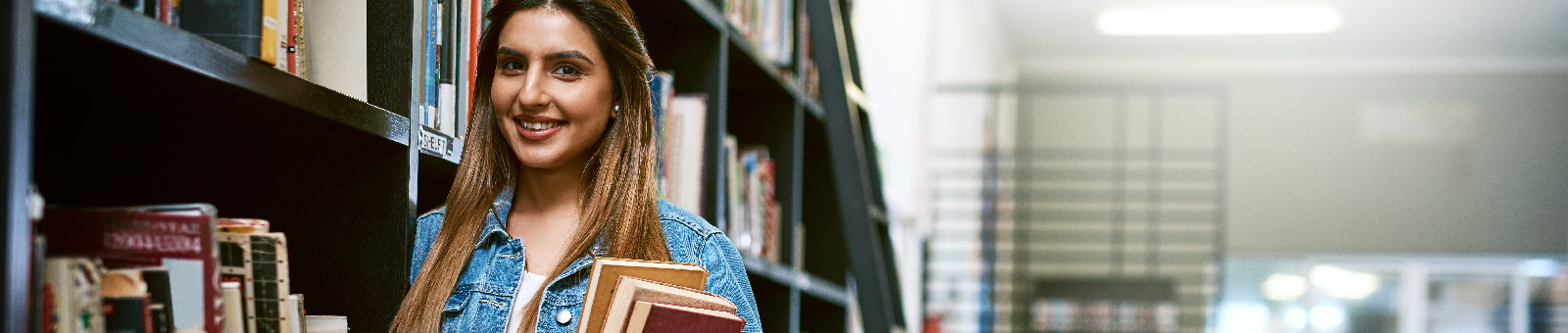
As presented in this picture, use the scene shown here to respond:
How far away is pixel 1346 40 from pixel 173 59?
7.30m

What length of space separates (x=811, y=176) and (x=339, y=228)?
5.97 feet

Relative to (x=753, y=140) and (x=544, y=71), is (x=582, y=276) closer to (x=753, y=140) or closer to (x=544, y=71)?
(x=544, y=71)

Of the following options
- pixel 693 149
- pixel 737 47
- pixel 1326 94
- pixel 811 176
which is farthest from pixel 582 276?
pixel 1326 94

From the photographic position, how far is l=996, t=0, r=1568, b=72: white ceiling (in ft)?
20.5

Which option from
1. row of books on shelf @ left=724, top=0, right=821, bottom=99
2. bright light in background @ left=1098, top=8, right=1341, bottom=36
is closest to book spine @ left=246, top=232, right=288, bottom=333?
row of books on shelf @ left=724, top=0, right=821, bottom=99

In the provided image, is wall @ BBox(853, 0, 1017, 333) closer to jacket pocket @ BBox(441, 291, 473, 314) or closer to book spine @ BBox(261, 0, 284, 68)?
jacket pocket @ BBox(441, 291, 473, 314)

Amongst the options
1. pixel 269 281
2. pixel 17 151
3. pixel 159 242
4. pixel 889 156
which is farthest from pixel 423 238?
pixel 889 156

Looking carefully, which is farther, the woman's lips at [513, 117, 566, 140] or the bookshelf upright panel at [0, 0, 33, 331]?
the woman's lips at [513, 117, 566, 140]

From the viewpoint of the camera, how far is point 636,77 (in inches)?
41.3

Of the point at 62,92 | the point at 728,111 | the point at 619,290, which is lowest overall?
the point at 619,290

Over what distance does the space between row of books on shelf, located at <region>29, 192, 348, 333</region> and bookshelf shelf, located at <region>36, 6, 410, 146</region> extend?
76 millimetres

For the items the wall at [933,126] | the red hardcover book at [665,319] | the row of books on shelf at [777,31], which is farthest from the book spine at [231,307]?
the wall at [933,126]

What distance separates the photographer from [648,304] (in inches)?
29.9

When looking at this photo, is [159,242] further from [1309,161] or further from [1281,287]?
[1281,287]
